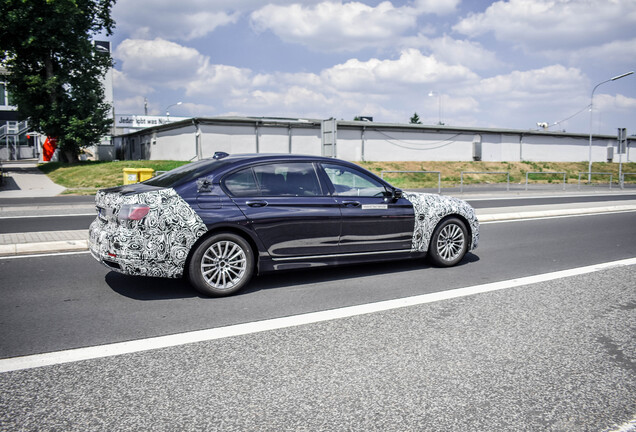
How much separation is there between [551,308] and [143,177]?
1423cm

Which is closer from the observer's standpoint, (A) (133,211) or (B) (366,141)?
(A) (133,211)

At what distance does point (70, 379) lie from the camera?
340 centimetres

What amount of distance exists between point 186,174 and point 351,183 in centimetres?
203

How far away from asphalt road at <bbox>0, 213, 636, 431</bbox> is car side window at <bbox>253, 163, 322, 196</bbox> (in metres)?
1.12

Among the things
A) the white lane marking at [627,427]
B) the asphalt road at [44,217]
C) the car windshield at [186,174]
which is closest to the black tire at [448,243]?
the car windshield at [186,174]

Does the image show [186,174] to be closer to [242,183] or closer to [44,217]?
[242,183]

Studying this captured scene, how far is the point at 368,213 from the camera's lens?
6320 millimetres

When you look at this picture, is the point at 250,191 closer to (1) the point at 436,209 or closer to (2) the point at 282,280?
(2) the point at 282,280

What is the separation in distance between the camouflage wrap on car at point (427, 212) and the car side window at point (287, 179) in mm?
1400

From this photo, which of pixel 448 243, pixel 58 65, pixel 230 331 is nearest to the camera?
pixel 230 331

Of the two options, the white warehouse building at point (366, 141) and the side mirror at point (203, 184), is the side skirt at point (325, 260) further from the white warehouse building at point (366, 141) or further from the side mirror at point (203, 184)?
the white warehouse building at point (366, 141)

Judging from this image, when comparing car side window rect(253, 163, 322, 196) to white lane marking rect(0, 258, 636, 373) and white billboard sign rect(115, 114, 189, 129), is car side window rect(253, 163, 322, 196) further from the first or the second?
white billboard sign rect(115, 114, 189, 129)

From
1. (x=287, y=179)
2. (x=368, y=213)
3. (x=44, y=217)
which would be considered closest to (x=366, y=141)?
(x=44, y=217)

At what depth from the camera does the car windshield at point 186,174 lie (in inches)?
221
